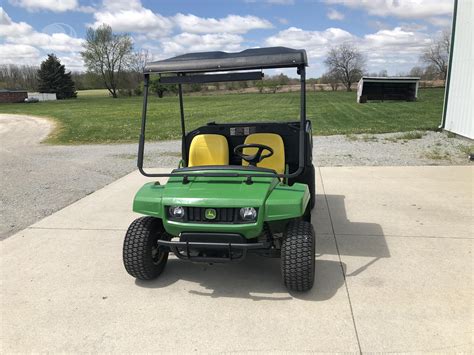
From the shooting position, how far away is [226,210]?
110 inches

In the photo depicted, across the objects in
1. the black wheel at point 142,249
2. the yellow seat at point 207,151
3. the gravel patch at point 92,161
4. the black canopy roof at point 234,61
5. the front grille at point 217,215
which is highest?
the black canopy roof at point 234,61

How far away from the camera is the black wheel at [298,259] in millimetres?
2787

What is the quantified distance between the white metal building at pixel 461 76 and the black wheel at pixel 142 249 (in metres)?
8.81

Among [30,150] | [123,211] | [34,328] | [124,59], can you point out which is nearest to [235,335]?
[34,328]

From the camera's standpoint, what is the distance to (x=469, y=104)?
9664 mm

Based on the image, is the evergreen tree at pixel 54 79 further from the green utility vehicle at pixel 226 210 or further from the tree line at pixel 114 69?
the green utility vehicle at pixel 226 210

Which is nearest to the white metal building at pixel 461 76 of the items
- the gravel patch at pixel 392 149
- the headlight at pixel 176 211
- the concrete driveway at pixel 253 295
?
the gravel patch at pixel 392 149

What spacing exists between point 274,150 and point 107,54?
62.5 metres

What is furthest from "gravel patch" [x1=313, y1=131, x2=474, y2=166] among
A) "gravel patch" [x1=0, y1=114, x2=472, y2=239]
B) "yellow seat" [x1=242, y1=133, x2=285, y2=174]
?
"yellow seat" [x1=242, y1=133, x2=285, y2=174]

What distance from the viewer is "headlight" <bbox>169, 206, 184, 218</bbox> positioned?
286cm

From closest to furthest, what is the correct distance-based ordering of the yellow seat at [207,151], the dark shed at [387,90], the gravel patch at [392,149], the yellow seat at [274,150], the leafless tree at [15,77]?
the yellow seat at [274,150] → the yellow seat at [207,151] → the gravel patch at [392,149] → the dark shed at [387,90] → the leafless tree at [15,77]

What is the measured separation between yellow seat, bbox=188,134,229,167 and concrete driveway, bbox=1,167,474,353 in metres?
1.03

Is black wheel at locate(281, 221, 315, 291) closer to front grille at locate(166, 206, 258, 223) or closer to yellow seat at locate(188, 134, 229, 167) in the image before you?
front grille at locate(166, 206, 258, 223)

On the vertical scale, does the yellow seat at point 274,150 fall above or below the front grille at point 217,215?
above
